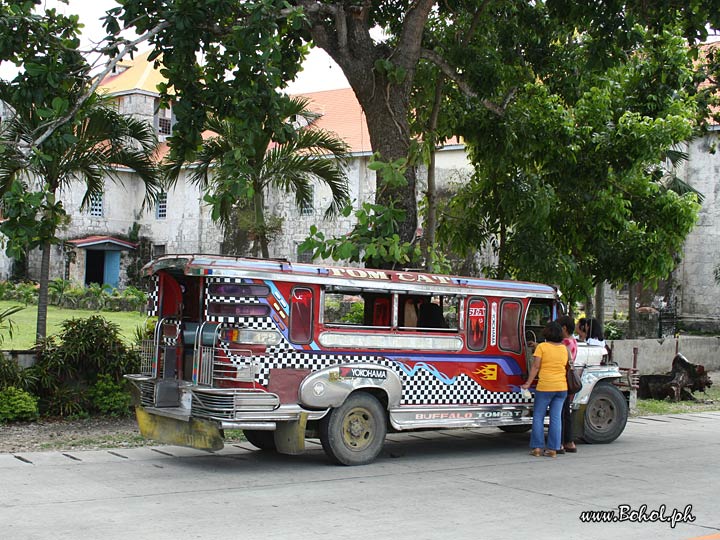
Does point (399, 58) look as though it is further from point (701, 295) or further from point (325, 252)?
point (701, 295)

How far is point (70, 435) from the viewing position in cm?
1220

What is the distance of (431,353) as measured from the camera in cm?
1143

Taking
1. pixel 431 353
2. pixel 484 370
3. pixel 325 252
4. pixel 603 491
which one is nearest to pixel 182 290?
pixel 325 252

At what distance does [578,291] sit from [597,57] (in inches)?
190

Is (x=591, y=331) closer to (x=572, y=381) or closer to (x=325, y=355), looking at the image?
(x=572, y=381)

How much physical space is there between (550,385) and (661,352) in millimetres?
12321

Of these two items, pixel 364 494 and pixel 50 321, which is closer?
pixel 364 494

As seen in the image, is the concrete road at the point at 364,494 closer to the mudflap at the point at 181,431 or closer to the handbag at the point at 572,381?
the mudflap at the point at 181,431

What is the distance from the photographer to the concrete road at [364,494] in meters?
7.44

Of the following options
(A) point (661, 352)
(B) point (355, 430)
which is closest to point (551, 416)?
(B) point (355, 430)

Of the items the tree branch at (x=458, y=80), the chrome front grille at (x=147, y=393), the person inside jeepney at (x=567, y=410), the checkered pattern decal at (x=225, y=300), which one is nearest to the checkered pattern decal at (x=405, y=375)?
the checkered pattern decal at (x=225, y=300)

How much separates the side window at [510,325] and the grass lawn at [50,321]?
852 cm

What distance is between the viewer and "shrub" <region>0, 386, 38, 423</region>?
12430 millimetres

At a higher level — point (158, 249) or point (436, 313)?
point (158, 249)
